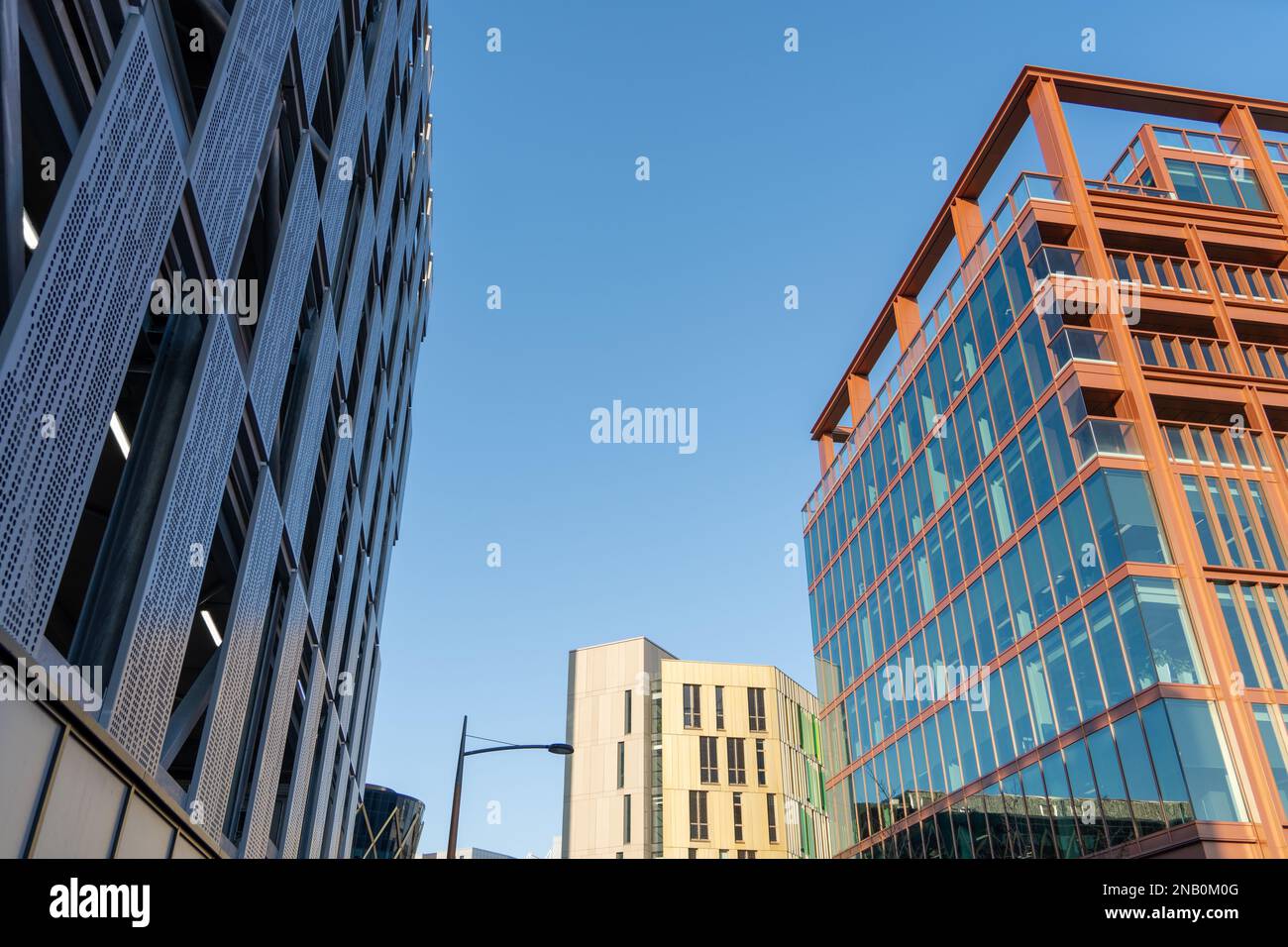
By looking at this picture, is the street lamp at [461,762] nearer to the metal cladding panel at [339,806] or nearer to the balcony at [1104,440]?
the metal cladding panel at [339,806]

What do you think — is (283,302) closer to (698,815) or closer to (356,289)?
(356,289)

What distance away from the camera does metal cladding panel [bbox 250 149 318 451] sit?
1194cm

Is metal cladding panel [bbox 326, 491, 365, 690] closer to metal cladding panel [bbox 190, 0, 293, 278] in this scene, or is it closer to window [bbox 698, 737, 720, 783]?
metal cladding panel [bbox 190, 0, 293, 278]

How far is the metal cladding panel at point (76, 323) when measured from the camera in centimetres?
588

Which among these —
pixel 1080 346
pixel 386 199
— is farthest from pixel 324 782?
pixel 1080 346

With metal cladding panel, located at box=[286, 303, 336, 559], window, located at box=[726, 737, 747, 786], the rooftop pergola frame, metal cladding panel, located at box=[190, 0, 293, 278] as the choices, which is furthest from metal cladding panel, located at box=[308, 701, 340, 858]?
window, located at box=[726, 737, 747, 786]

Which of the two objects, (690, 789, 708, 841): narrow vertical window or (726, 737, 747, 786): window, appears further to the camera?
(726, 737, 747, 786): window

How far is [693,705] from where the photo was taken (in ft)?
237

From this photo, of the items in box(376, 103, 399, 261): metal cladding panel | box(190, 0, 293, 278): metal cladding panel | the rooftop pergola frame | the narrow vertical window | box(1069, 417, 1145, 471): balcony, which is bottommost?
box(190, 0, 293, 278): metal cladding panel

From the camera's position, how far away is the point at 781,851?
2633 inches

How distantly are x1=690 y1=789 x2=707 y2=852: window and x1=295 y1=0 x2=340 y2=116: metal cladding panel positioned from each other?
203ft

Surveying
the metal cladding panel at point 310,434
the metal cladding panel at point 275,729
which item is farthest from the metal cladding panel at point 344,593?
the metal cladding panel at point 310,434

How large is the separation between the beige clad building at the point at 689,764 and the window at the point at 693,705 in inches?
2.9
